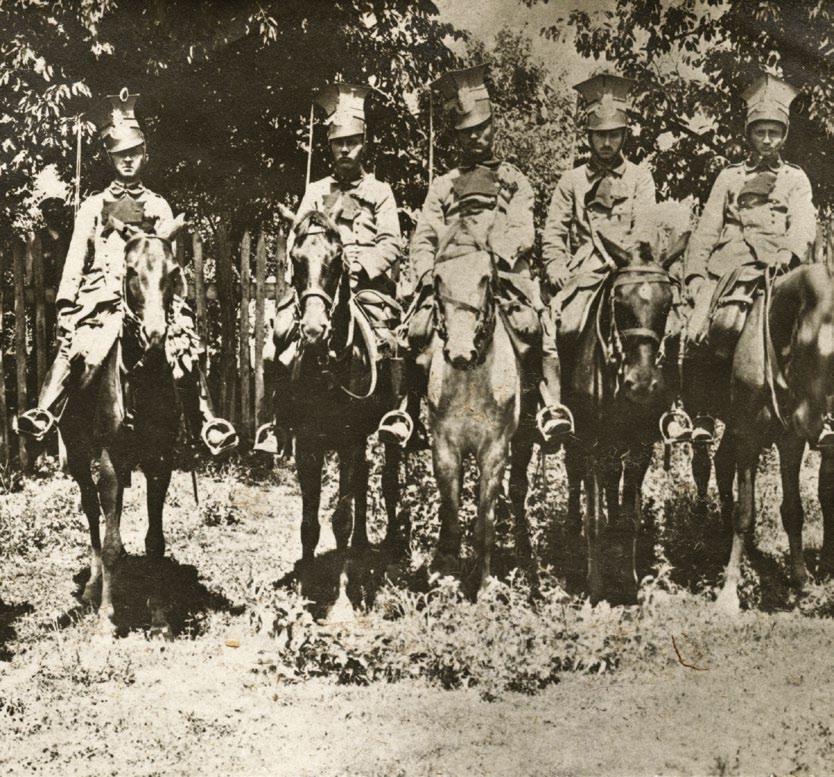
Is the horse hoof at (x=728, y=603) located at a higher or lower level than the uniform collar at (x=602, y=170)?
lower

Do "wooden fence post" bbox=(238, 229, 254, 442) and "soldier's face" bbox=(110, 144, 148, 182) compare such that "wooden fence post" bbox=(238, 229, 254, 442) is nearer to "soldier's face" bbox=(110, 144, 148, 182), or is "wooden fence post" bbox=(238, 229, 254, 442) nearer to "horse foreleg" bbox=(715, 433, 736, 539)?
"soldier's face" bbox=(110, 144, 148, 182)

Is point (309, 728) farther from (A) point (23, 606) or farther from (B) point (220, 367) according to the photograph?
(B) point (220, 367)

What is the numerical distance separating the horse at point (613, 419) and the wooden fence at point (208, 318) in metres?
1.81

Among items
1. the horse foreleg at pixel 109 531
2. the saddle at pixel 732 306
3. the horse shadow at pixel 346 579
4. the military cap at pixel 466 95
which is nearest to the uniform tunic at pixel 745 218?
the saddle at pixel 732 306

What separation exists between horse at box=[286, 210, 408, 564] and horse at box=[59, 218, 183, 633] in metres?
0.68

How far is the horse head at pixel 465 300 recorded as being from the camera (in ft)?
16.5

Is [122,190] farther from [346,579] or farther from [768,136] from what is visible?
[768,136]

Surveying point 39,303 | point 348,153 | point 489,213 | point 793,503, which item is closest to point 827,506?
point 793,503

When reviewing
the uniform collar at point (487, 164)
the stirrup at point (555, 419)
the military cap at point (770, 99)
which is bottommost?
the stirrup at point (555, 419)

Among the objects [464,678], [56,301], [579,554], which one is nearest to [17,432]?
[56,301]

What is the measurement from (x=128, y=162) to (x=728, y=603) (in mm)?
4089

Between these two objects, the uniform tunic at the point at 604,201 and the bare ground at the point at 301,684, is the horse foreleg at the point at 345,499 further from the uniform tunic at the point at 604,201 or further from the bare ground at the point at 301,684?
→ the uniform tunic at the point at 604,201

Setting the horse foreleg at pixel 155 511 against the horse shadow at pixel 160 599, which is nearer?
the horse shadow at pixel 160 599

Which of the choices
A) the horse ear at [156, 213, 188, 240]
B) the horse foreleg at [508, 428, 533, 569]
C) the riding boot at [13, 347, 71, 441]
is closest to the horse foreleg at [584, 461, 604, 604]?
the horse foreleg at [508, 428, 533, 569]
